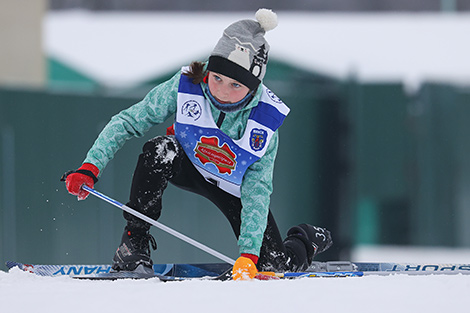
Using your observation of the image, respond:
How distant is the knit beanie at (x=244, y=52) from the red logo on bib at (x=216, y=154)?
267mm

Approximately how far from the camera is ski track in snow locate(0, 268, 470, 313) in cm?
166

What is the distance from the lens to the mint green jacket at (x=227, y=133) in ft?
8.45

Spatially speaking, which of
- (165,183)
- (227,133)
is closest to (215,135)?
(227,133)

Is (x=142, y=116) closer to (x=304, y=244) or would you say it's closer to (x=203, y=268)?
(x=203, y=268)

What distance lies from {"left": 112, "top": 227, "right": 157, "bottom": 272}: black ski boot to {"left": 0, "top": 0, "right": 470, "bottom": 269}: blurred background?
5.60 ft

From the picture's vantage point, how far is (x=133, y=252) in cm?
266

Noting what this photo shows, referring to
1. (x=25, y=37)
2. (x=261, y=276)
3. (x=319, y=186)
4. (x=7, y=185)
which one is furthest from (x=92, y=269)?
(x=25, y=37)

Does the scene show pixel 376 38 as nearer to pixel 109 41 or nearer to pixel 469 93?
pixel 109 41

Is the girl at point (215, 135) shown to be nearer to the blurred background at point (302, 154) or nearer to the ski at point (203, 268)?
the ski at point (203, 268)

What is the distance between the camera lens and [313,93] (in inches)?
243

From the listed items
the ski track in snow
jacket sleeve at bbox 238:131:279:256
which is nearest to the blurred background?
jacket sleeve at bbox 238:131:279:256

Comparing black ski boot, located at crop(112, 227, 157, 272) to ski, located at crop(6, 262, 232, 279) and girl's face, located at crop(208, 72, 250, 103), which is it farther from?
girl's face, located at crop(208, 72, 250, 103)

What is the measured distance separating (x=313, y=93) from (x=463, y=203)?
1.94 meters

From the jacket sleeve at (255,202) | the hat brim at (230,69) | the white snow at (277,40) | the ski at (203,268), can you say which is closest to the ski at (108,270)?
the ski at (203,268)
